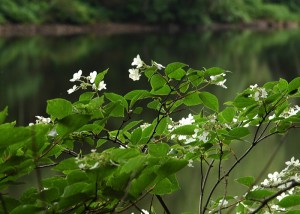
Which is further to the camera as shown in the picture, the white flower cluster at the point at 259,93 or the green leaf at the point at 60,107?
the white flower cluster at the point at 259,93

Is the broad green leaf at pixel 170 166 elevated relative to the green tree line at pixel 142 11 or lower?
elevated

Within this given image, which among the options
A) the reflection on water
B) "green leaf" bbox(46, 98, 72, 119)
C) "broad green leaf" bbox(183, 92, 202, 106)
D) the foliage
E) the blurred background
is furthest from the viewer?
the blurred background

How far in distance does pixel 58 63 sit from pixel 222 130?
19.3 metres

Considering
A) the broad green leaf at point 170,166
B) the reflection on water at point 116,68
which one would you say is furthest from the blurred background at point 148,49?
the broad green leaf at point 170,166

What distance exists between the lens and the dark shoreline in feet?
117

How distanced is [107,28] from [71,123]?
4019 cm

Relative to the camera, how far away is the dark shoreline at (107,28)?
35656 millimetres

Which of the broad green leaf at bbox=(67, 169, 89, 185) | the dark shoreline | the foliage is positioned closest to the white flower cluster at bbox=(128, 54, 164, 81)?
the foliage

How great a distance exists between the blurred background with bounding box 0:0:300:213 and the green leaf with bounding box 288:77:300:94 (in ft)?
0.70

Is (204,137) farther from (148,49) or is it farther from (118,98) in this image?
(148,49)

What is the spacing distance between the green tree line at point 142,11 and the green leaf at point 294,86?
33780mm

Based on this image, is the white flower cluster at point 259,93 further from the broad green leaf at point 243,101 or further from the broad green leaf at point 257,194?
the broad green leaf at point 257,194

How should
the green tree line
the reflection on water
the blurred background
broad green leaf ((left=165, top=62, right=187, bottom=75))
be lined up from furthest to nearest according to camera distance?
the green tree line
the blurred background
the reflection on water
broad green leaf ((left=165, top=62, right=187, bottom=75))

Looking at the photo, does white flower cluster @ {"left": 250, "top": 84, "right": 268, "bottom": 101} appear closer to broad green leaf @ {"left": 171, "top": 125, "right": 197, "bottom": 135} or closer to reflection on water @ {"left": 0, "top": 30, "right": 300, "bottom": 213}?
broad green leaf @ {"left": 171, "top": 125, "right": 197, "bottom": 135}
